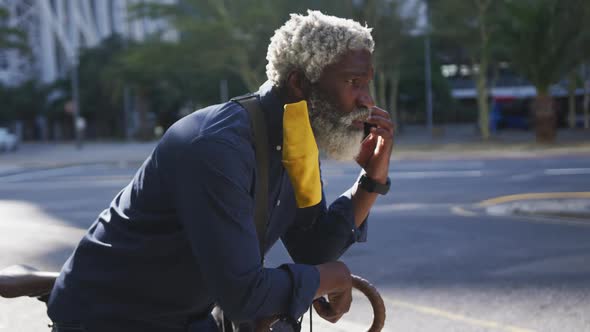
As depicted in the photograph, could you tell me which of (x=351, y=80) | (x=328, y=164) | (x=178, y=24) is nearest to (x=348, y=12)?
(x=178, y=24)

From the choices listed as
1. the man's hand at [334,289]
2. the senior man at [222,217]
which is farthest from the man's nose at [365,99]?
the man's hand at [334,289]

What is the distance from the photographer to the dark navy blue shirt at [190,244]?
1705 mm

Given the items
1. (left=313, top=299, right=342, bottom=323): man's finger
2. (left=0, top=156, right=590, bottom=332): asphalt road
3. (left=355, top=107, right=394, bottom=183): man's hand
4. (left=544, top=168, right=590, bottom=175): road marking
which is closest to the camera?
(left=313, top=299, right=342, bottom=323): man's finger

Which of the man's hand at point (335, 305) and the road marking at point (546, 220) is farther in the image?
the road marking at point (546, 220)

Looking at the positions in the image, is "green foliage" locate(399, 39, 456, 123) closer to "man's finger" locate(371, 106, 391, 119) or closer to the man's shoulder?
"man's finger" locate(371, 106, 391, 119)

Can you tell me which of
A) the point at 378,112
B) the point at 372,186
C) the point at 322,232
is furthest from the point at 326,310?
the point at 378,112

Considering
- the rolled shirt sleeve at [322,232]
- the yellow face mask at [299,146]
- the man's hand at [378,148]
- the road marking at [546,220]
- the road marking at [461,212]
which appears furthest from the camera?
the road marking at [461,212]

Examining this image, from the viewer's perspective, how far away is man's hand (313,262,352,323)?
6.20 ft

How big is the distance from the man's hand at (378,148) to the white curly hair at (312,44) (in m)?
0.26

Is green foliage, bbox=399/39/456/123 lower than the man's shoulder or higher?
lower

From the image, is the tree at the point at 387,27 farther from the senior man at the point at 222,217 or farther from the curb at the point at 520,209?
the senior man at the point at 222,217

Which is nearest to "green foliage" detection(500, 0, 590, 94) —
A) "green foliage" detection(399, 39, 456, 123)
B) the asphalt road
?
the asphalt road

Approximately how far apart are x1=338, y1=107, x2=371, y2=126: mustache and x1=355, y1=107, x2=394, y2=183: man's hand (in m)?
0.11

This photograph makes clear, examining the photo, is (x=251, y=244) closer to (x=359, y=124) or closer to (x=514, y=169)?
(x=359, y=124)
